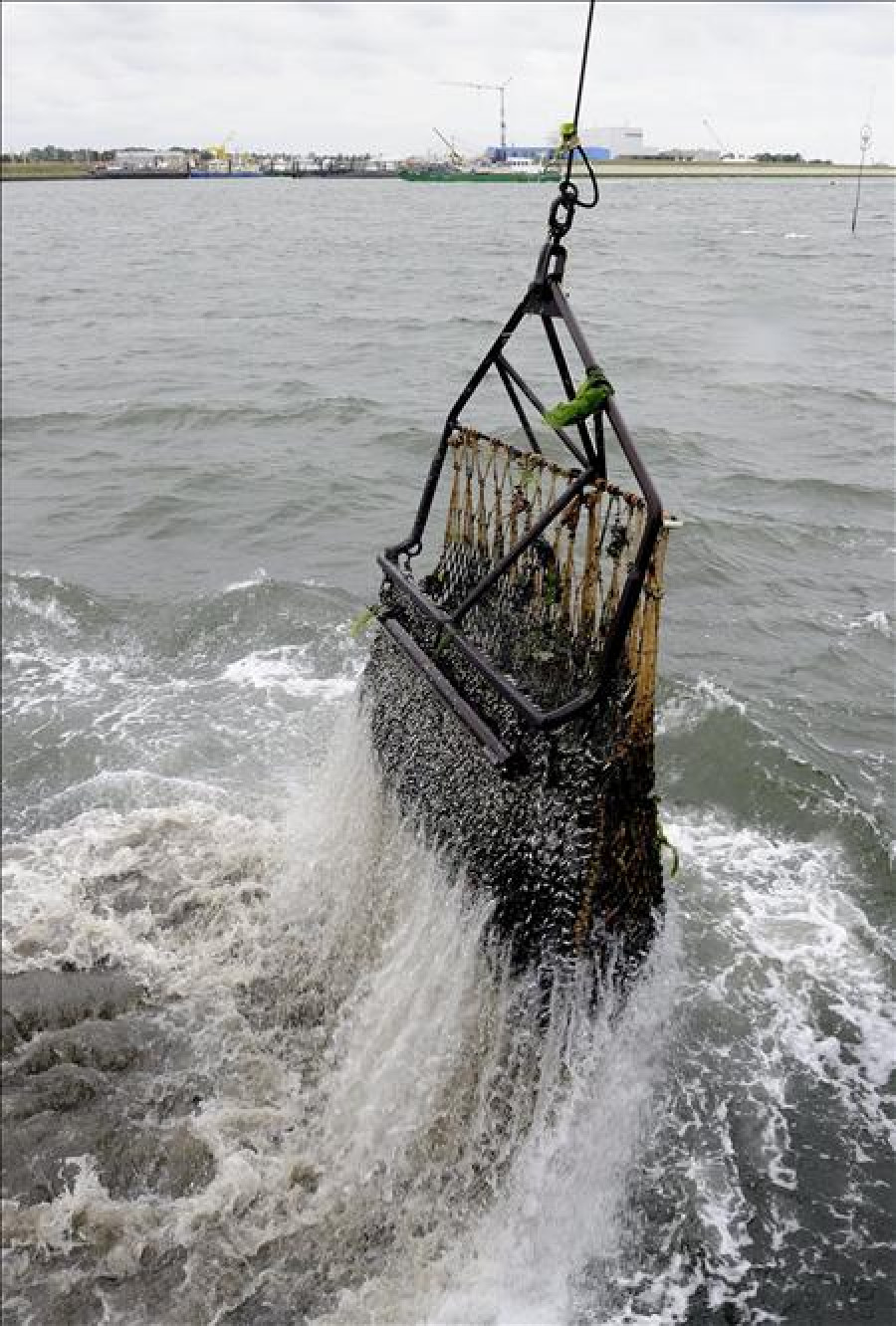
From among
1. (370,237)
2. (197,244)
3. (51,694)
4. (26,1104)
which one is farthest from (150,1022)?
(370,237)

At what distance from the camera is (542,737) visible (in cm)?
477

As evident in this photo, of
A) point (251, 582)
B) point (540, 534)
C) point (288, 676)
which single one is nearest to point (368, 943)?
point (540, 534)

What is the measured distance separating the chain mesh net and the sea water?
32 cm

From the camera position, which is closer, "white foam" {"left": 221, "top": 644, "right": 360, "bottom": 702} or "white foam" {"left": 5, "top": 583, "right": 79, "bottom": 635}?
"white foam" {"left": 221, "top": 644, "right": 360, "bottom": 702}

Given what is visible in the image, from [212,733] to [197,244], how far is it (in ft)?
132

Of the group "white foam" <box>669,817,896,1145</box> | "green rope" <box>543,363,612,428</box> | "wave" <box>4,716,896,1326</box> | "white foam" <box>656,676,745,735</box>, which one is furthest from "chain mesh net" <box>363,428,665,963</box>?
"white foam" <box>656,676,745,735</box>

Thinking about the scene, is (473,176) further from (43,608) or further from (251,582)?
(43,608)

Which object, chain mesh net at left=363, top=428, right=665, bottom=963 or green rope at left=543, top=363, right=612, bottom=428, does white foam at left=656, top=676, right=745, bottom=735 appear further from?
green rope at left=543, top=363, right=612, bottom=428

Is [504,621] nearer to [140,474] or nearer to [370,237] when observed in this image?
[140,474]

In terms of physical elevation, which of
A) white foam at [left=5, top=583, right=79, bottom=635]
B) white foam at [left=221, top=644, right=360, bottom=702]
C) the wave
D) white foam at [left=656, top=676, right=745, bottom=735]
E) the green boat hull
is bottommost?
the wave

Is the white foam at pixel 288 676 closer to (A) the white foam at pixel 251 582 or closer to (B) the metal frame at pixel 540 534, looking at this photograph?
(A) the white foam at pixel 251 582

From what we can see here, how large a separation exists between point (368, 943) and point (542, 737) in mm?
2313

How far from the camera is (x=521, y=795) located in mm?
4922

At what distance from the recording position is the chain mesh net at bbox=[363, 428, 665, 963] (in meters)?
4.57
